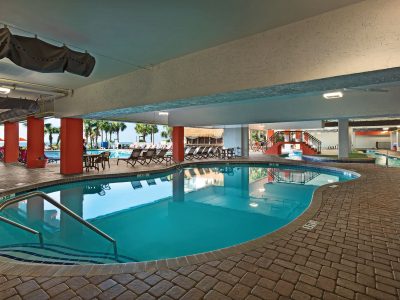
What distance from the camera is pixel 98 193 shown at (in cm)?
728

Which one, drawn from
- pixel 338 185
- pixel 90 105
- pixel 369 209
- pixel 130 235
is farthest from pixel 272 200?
pixel 90 105

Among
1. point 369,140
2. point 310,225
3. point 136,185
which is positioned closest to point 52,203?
point 310,225

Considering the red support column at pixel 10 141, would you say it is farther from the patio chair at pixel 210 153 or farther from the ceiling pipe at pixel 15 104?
the patio chair at pixel 210 153

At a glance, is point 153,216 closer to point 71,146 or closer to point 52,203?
point 52,203

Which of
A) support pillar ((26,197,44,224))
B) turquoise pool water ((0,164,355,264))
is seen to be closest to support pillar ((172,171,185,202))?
turquoise pool water ((0,164,355,264))

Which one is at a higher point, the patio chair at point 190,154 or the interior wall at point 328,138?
the interior wall at point 328,138

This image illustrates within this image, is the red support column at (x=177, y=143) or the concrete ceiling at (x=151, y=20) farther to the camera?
the red support column at (x=177, y=143)

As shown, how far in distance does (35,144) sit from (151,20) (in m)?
10.2

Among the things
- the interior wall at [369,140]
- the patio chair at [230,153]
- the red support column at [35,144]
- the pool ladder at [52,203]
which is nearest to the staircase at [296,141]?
the patio chair at [230,153]

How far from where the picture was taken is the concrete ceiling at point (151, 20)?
2939 mm

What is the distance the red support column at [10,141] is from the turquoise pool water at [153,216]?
28.2 ft

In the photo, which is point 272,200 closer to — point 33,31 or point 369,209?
point 369,209

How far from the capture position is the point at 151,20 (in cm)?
332

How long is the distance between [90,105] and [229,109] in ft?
25.0
